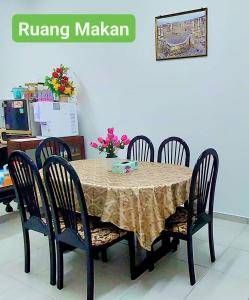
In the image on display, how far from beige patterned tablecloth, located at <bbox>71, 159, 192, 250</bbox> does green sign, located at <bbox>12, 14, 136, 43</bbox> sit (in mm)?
2162

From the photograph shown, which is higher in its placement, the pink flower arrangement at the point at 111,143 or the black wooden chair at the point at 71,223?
the pink flower arrangement at the point at 111,143

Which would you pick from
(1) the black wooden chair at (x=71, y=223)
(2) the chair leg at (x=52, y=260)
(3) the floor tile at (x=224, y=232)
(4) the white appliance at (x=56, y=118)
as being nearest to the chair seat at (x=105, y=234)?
(1) the black wooden chair at (x=71, y=223)

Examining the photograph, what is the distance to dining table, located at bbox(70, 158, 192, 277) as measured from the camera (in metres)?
1.92

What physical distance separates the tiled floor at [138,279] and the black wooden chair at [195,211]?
167 millimetres

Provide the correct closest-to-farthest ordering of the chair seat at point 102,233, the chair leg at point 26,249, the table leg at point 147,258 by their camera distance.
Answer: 1. the chair seat at point 102,233
2. the table leg at point 147,258
3. the chair leg at point 26,249

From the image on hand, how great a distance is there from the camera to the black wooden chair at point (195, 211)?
197 centimetres

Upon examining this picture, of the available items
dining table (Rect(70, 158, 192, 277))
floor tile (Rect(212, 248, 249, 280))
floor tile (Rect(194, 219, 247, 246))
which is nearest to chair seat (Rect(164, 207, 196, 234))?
dining table (Rect(70, 158, 192, 277))

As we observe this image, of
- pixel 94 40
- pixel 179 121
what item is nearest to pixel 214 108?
pixel 179 121

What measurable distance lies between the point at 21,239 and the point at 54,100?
6.37ft

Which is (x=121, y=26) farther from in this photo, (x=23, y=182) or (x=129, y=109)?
(x=23, y=182)

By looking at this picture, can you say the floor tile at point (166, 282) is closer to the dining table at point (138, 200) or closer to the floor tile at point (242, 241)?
the dining table at point (138, 200)

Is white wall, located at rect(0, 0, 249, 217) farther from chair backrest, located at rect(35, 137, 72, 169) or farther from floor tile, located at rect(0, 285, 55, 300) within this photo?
floor tile, located at rect(0, 285, 55, 300)

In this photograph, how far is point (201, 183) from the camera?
2.10 meters

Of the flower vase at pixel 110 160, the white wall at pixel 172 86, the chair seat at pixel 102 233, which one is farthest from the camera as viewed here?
the white wall at pixel 172 86
